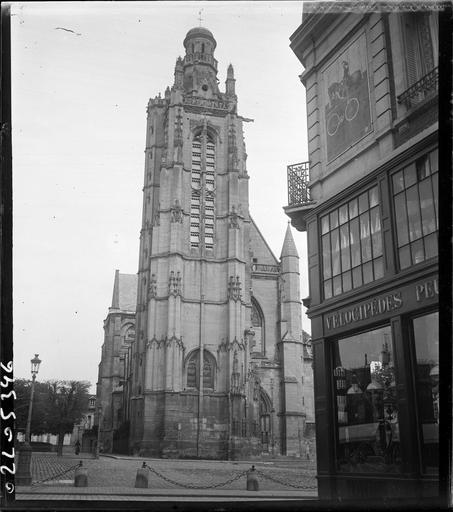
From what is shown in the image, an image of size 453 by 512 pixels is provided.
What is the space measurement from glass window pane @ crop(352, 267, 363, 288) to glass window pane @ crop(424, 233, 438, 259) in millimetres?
2262

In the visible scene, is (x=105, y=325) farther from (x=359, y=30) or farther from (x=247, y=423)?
(x=359, y=30)

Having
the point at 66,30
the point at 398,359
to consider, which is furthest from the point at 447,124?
the point at 398,359

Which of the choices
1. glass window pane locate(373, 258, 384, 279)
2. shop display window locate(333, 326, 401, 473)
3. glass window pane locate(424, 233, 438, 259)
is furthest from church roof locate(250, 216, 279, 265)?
glass window pane locate(424, 233, 438, 259)

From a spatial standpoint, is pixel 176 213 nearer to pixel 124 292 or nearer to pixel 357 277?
pixel 124 292


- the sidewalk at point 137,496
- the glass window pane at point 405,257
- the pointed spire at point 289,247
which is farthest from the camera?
the pointed spire at point 289,247

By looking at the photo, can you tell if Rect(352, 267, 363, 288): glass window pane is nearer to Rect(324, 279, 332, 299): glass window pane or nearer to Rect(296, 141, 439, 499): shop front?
Rect(296, 141, 439, 499): shop front

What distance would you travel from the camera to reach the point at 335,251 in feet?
47.6

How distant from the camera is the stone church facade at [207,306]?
50.5m

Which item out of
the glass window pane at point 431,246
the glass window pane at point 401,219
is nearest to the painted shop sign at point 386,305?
the glass window pane at point 431,246

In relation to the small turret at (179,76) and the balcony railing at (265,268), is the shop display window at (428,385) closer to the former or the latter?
the balcony railing at (265,268)

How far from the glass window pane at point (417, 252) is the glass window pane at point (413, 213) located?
0.13 meters

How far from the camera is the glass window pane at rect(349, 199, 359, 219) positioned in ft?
45.2

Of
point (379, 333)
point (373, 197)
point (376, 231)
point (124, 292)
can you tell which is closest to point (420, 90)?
point (373, 197)

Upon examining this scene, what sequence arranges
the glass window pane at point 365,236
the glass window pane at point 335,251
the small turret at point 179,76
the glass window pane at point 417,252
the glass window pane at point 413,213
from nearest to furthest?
1. the glass window pane at point 417,252
2. the glass window pane at point 413,213
3. the glass window pane at point 365,236
4. the glass window pane at point 335,251
5. the small turret at point 179,76
